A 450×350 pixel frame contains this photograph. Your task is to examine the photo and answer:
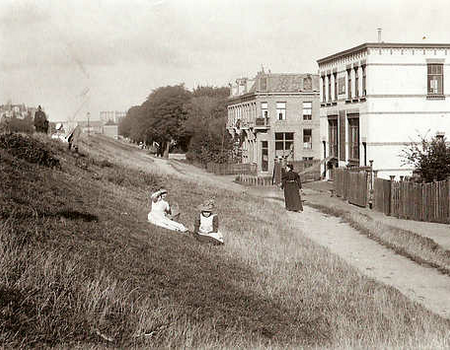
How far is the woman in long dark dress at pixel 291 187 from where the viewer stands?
77.0 feet

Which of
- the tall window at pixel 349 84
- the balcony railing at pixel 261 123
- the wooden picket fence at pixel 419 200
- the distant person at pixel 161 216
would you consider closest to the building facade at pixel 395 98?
the tall window at pixel 349 84

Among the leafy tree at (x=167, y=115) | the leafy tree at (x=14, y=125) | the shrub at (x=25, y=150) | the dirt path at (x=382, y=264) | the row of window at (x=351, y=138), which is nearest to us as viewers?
the dirt path at (x=382, y=264)

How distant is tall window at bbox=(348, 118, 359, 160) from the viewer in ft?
127

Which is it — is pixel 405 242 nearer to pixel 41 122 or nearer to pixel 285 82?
pixel 41 122

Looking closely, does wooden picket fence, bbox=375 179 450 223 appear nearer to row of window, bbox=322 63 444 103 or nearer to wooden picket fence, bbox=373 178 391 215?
wooden picket fence, bbox=373 178 391 215

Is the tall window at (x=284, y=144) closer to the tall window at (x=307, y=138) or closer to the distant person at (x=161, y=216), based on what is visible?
the tall window at (x=307, y=138)

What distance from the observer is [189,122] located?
8456cm

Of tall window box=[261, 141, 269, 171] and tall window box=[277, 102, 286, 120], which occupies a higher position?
tall window box=[277, 102, 286, 120]

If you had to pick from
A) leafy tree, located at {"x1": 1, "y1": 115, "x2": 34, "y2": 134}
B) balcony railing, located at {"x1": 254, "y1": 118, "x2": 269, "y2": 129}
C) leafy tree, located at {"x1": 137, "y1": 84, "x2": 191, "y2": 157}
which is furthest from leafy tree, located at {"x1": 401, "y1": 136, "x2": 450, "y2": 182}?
leafy tree, located at {"x1": 137, "y1": 84, "x2": 191, "y2": 157}

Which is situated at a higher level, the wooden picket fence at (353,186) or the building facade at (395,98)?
the building facade at (395,98)

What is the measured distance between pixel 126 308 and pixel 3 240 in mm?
2067

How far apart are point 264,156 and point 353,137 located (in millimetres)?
20973

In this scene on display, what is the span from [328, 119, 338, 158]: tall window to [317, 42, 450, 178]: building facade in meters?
4.34

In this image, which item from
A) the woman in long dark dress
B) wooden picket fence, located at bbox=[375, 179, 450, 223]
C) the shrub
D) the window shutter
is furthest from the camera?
the window shutter
